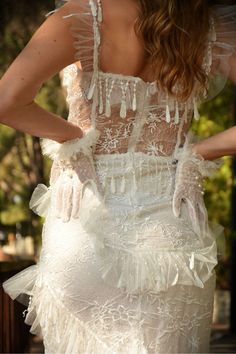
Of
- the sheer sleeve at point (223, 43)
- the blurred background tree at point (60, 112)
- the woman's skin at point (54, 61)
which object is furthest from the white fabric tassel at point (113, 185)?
the blurred background tree at point (60, 112)

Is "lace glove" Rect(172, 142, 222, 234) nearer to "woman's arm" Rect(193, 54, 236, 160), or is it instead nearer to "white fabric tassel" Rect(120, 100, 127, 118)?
"woman's arm" Rect(193, 54, 236, 160)

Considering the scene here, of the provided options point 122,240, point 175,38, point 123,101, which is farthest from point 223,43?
point 122,240

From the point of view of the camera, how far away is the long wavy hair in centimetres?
231

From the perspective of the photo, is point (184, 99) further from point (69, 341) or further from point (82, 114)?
point (69, 341)

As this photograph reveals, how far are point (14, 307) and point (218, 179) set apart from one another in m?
3.61

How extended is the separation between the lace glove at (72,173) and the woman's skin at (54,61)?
0.11ft

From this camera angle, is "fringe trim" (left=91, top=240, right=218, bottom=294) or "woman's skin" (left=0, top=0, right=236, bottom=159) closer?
"woman's skin" (left=0, top=0, right=236, bottom=159)

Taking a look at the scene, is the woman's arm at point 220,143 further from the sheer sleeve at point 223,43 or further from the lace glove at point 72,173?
the lace glove at point 72,173

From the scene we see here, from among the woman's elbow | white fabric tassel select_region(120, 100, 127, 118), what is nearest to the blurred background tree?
white fabric tassel select_region(120, 100, 127, 118)

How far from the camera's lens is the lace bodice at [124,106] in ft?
7.72

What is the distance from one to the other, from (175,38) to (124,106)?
0.23 meters

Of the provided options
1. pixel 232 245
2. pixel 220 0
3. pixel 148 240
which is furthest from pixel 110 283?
pixel 232 245

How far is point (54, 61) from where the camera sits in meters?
2.20

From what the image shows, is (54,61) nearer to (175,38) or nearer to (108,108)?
(108,108)
